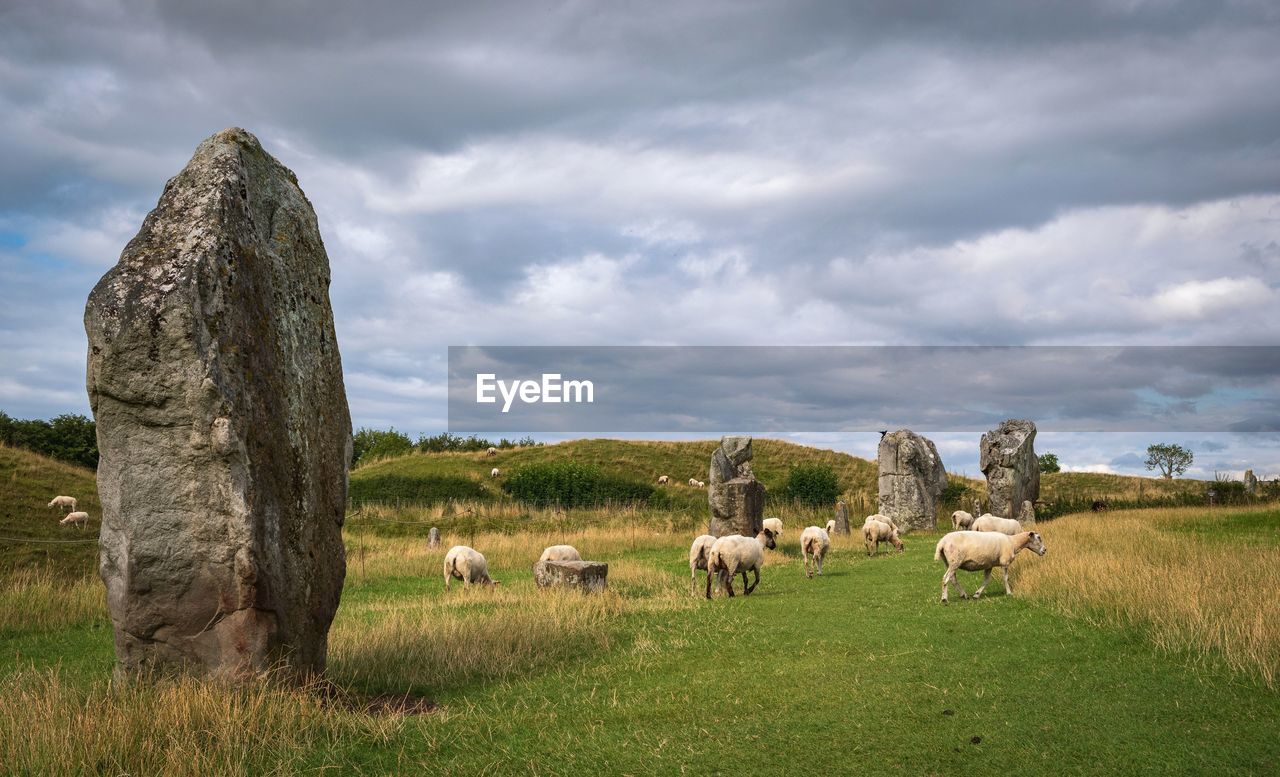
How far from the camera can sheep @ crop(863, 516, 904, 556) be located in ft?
79.7

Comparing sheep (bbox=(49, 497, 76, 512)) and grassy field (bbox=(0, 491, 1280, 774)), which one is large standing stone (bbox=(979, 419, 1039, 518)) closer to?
grassy field (bbox=(0, 491, 1280, 774))

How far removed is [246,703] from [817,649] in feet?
21.3

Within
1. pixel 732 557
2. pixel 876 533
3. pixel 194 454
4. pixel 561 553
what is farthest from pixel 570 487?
pixel 194 454

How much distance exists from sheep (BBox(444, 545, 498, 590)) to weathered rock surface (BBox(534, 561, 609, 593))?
221cm

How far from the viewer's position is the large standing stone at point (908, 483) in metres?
33.8

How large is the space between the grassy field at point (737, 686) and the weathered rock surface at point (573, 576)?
2.69 feet

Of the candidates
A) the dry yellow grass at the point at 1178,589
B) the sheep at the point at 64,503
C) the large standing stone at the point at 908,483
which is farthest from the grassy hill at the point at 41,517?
the large standing stone at the point at 908,483

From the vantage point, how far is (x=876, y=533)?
2425 centimetres

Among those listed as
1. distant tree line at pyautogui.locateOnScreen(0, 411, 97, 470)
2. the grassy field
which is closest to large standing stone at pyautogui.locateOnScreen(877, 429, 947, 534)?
the grassy field

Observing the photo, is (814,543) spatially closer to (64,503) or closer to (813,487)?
(64,503)

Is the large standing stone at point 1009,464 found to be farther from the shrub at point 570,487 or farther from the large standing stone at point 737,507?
the shrub at point 570,487

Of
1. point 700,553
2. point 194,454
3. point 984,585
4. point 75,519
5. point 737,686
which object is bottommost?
point 737,686

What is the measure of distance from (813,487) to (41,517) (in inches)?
1309

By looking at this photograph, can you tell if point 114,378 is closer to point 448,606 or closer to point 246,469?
point 246,469
